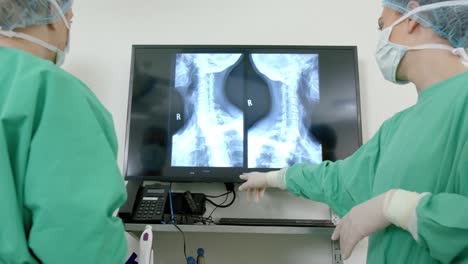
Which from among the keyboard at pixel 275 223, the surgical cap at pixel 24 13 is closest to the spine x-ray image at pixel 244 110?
the keyboard at pixel 275 223

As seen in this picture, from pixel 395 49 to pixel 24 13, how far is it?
99 centimetres

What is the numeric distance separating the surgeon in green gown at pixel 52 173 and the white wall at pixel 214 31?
1169 millimetres

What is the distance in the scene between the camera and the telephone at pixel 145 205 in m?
1.69

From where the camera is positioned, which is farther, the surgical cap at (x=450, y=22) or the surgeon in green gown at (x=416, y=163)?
the surgical cap at (x=450, y=22)

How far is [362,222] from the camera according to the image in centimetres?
96

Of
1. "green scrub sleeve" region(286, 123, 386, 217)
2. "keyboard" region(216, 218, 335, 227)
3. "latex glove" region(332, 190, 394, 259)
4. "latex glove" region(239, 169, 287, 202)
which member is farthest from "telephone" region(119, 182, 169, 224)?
"latex glove" region(332, 190, 394, 259)

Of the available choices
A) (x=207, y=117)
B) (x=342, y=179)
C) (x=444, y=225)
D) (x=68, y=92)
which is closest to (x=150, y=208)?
(x=207, y=117)

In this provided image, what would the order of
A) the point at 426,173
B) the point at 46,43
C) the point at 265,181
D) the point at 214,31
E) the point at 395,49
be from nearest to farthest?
the point at 426,173 → the point at 46,43 → the point at 395,49 → the point at 265,181 → the point at 214,31

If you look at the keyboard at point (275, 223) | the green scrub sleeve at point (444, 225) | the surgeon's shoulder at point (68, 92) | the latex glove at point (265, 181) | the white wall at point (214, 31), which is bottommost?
the keyboard at point (275, 223)

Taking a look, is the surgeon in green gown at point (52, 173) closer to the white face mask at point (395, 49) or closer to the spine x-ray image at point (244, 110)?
the white face mask at point (395, 49)

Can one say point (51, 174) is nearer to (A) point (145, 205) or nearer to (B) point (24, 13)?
(B) point (24, 13)

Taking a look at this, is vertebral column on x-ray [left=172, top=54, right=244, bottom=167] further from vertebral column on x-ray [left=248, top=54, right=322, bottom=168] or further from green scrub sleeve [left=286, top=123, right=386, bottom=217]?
green scrub sleeve [left=286, top=123, right=386, bottom=217]

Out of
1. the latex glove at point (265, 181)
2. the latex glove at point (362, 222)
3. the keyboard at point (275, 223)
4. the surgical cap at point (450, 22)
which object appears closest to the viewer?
the latex glove at point (362, 222)

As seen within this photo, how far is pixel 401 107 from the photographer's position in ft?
6.66
